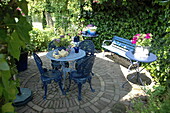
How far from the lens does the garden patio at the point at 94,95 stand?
9.05 feet

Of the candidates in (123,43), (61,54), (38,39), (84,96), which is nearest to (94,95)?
(84,96)

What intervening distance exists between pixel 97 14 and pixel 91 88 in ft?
13.7

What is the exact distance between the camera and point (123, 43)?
525 cm

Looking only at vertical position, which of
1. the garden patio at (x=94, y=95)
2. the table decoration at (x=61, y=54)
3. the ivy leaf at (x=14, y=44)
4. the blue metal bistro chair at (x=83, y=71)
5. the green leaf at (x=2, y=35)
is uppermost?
the green leaf at (x=2, y=35)

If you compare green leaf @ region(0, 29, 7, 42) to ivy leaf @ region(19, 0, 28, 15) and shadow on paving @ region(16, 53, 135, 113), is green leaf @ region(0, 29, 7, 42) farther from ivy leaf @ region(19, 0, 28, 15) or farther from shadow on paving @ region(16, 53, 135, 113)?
shadow on paving @ region(16, 53, 135, 113)

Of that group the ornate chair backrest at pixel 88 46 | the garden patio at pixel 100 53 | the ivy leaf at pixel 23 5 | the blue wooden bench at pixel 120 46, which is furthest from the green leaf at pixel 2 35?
the blue wooden bench at pixel 120 46

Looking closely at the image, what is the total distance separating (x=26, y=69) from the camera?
4.50 metres

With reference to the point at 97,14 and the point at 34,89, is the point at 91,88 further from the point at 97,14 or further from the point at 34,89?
the point at 97,14

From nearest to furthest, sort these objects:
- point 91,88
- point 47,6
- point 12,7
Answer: point 12,7 → point 91,88 → point 47,6

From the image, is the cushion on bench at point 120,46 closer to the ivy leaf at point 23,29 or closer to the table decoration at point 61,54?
the table decoration at point 61,54

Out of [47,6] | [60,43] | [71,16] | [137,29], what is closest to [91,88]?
[60,43]

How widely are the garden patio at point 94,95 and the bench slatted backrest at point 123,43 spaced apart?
966 millimetres

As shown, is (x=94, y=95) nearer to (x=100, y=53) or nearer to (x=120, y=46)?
(x=120, y=46)

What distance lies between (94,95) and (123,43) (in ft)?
9.46
